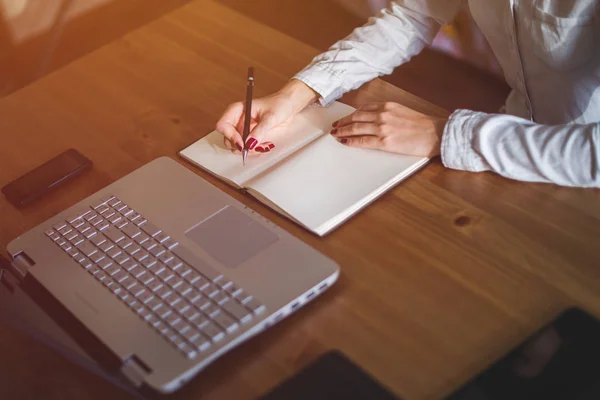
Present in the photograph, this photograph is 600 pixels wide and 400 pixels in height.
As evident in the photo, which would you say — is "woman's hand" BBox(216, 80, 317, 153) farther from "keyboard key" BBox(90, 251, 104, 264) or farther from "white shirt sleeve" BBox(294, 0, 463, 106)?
"keyboard key" BBox(90, 251, 104, 264)

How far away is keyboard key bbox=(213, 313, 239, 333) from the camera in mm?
701

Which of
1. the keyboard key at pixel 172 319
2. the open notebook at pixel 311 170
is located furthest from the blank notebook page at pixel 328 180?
the keyboard key at pixel 172 319

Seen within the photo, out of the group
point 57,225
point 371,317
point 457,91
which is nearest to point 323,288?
point 371,317

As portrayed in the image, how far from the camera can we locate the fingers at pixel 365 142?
92cm

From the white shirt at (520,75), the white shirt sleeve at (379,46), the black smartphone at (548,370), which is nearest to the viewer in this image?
the black smartphone at (548,370)

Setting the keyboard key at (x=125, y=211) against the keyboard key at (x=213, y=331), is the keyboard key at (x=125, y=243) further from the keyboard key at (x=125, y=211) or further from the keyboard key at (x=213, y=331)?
the keyboard key at (x=213, y=331)

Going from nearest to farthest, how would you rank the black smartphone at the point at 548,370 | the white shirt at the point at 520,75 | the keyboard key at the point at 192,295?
the black smartphone at the point at 548,370 < the keyboard key at the point at 192,295 < the white shirt at the point at 520,75

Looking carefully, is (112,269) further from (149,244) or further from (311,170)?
(311,170)

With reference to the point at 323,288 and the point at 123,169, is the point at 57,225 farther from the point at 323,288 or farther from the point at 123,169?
the point at 323,288

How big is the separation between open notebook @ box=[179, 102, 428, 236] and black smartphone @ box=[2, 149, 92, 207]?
16 centimetres

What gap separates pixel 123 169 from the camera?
97 cm

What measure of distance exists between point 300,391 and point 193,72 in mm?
669

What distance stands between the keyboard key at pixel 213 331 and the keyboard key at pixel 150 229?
179 mm

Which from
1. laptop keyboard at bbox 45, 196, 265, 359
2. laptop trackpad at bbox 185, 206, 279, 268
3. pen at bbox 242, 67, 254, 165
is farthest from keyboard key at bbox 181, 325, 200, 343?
pen at bbox 242, 67, 254, 165
